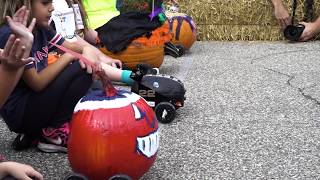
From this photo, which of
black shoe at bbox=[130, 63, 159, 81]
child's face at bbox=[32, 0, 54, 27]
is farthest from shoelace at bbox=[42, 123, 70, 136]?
black shoe at bbox=[130, 63, 159, 81]

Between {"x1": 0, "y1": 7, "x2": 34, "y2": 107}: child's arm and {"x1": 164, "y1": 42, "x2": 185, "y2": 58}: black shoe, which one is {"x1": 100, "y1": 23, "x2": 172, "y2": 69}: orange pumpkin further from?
{"x1": 0, "y1": 7, "x2": 34, "y2": 107}: child's arm

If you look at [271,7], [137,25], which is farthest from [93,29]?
[271,7]

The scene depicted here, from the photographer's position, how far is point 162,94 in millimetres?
2428

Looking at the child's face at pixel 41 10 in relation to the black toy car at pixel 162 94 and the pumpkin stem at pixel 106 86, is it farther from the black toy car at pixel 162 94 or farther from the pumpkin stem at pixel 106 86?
the black toy car at pixel 162 94

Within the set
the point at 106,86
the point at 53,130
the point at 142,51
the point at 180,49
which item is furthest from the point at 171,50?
the point at 106,86

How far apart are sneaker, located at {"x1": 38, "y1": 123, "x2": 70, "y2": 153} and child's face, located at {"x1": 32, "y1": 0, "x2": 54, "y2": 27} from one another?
43 centimetres

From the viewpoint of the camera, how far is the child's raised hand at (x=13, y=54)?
1.46m

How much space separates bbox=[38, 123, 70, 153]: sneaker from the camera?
209 cm

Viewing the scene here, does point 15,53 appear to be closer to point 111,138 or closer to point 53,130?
point 111,138

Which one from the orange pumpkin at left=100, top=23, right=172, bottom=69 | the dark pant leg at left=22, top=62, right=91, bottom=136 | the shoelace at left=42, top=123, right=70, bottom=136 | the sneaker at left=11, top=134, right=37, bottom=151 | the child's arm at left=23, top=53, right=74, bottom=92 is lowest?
the orange pumpkin at left=100, top=23, right=172, bottom=69

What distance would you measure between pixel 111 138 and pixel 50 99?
477mm

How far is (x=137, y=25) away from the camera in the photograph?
10.9 ft

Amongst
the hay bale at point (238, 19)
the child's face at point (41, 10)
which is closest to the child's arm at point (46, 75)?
the child's face at point (41, 10)

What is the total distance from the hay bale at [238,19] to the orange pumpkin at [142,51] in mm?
1604
